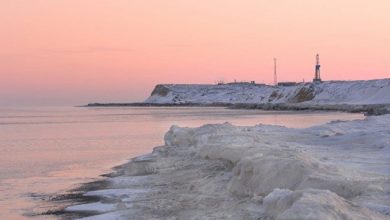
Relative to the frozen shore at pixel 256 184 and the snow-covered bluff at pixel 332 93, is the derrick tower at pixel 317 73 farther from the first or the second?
the frozen shore at pixel 256 184

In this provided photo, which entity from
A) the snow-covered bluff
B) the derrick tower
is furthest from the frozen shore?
the derrick tower

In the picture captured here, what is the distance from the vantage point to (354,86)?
128875 mm

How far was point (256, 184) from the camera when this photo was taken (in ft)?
35.8

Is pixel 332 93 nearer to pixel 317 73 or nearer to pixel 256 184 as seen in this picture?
pixel 317 73

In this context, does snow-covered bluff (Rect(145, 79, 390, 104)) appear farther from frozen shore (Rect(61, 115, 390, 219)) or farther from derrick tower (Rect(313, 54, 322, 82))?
frozen shore (Rect(61, 115, 390, 219))

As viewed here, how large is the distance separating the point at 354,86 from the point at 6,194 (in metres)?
122

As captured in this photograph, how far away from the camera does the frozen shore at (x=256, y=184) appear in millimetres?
8094

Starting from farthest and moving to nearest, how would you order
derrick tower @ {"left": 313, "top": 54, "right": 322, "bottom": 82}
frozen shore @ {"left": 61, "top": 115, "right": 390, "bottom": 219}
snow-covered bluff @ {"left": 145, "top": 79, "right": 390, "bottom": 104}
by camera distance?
derrick tower @ {"left": 313, "top": 54, "right": 322, "bottom": 82}
snow-covered bluff @ {"left": 145, "top": 79, "right": 390, "bottom": 104}
frozen shore @ {"left": 61, "top": 115, "right": 390, "bottom": 219}

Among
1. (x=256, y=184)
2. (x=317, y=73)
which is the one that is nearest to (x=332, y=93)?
(x=317, y=73)

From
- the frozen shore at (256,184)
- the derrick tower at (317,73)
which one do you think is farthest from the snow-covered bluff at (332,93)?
the frozen shore at (256,184)

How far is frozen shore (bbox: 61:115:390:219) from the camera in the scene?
26.6ft

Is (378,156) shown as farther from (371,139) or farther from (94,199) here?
(94,199)

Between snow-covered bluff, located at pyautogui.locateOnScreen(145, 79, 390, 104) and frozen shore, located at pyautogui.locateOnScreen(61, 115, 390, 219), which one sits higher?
snow-covered bluff, located at pyautogui.locateOnScreen(145, 79, 390, 104)

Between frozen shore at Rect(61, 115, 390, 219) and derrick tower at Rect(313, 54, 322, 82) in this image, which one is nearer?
frozen shore at Rect(61, 115, 390, 219)
